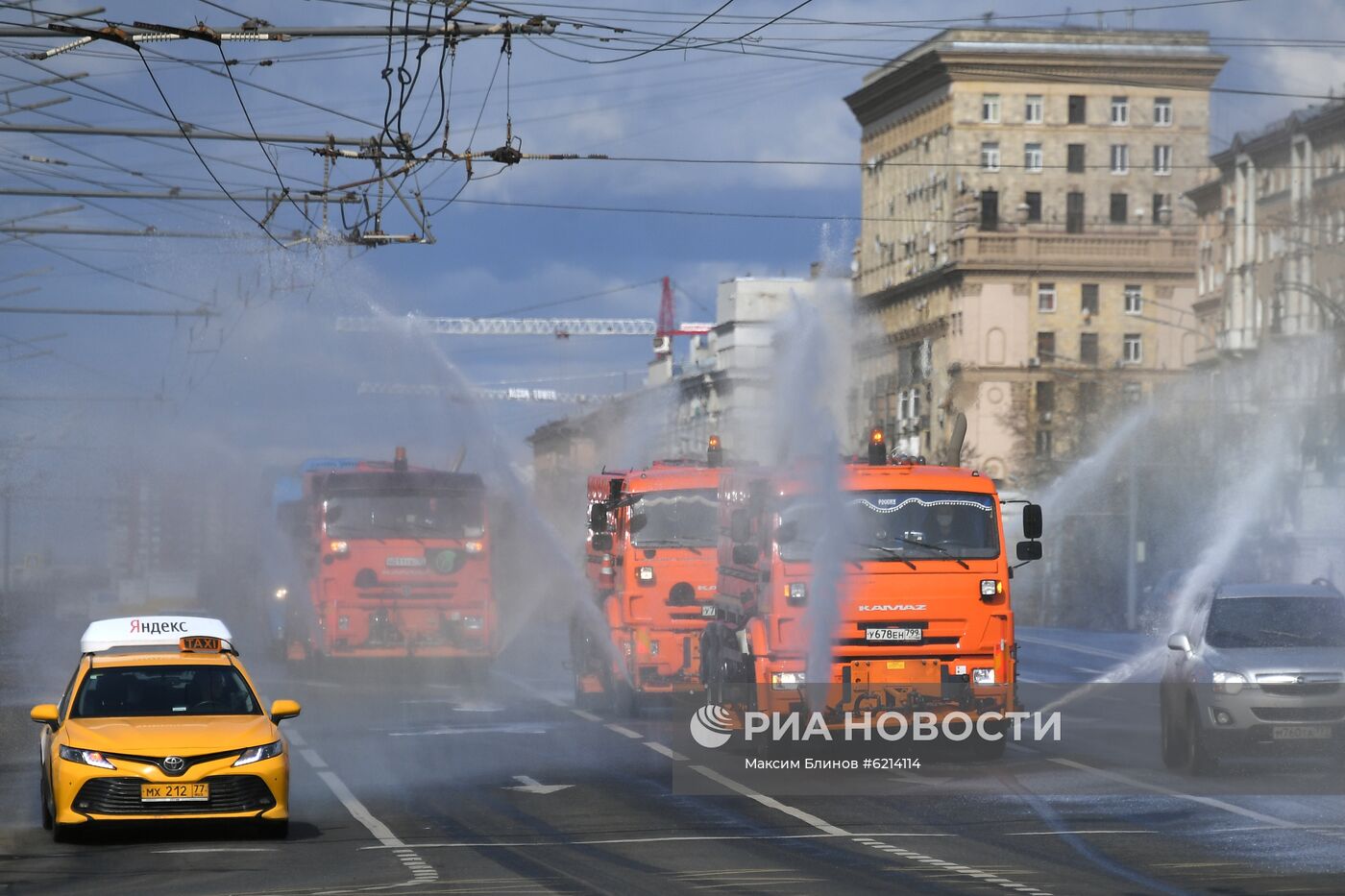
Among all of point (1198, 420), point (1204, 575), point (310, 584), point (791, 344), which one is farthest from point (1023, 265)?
point (791, 344)

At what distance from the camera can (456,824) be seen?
17000 millimetres

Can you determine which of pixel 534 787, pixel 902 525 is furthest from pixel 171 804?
pixel 902 525

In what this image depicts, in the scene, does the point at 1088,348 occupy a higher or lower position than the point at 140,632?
higher

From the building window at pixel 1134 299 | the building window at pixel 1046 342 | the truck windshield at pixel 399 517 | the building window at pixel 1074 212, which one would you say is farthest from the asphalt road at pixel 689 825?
the building window at pixel 1074 212

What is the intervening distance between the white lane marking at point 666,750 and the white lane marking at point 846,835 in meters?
0.91

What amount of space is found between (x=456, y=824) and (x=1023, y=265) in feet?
280

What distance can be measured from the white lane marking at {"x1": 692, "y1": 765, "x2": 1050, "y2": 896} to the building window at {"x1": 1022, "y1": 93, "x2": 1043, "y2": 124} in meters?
84.4

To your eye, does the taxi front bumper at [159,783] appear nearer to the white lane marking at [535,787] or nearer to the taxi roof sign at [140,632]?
the white lane marking at [535,787]

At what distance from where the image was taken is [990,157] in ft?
336

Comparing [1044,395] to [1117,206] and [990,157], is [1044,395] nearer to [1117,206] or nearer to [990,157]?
[1117,206]

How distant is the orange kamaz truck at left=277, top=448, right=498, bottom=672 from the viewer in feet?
112

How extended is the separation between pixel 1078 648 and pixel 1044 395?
53.6 metres

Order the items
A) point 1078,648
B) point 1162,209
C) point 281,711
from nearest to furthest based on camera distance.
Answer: point 281,711 < point 1078,648 < point 1162,209

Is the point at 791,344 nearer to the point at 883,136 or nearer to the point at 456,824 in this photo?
the point at 456,824
